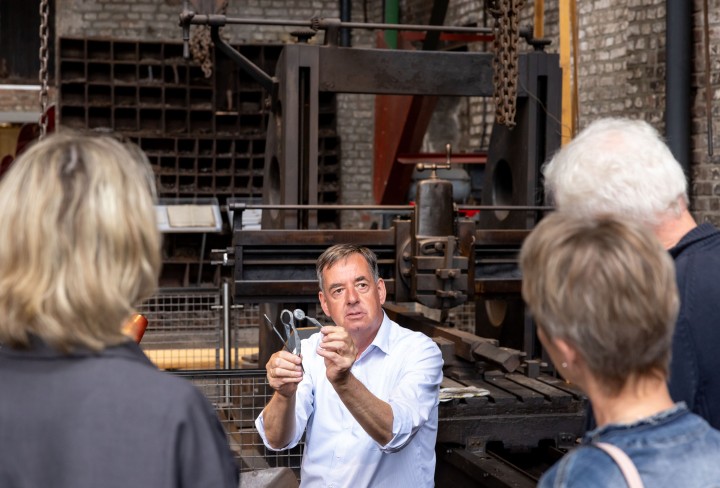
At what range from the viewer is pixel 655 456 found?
134cm

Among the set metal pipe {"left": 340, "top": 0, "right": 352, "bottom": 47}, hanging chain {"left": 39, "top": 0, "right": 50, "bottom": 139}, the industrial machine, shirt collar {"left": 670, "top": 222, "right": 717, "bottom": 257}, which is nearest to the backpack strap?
shirt collar {"left": 670, "top": 222, "right": 717, "bottom": 257}

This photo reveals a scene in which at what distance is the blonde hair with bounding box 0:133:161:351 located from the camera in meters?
1.36

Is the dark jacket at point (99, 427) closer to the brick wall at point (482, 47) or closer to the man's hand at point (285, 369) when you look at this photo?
the man's hand at point (285, 369)

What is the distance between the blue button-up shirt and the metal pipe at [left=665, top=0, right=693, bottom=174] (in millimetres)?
4860

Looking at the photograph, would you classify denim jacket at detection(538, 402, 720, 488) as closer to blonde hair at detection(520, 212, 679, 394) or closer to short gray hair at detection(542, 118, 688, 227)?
blonde hair at detection(520, 212, 679, 394)

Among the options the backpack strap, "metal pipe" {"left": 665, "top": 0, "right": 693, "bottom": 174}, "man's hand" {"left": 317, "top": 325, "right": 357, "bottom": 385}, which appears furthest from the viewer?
"metal pipe" {"left": 665, "top": 0, "right": 693, "bottom": 174}

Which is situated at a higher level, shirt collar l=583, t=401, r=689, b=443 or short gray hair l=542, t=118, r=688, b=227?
short gray hair l=542, t=118, r=688, b=227

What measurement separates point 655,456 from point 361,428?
4.45 feet

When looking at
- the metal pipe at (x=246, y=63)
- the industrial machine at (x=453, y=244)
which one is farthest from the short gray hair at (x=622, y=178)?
the metal pipe at (x=246, y=63)

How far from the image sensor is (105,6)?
1207 cm

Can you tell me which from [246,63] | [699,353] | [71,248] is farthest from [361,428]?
[246,63]

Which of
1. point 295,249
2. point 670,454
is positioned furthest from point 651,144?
point 295,249

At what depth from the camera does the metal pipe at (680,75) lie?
711 cm

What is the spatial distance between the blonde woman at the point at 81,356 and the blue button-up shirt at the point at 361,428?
46.6 inches
